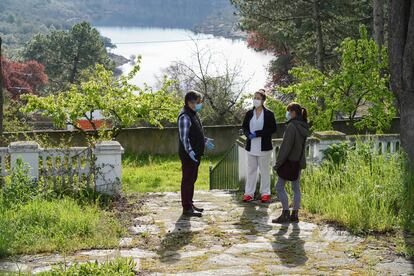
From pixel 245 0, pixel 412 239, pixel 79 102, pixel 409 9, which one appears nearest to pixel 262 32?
pixel 245 0

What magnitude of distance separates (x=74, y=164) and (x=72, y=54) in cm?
6170

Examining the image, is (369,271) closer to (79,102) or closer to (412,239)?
(412,239)

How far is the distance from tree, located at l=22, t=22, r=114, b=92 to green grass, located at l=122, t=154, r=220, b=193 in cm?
4677

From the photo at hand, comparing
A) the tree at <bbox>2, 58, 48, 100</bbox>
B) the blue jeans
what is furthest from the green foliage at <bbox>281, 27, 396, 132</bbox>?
the tree at <bbox>2, 58, 48, 100</bbox>

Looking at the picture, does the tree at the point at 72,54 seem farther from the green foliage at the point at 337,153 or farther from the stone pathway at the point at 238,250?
the stone pathway at the point at 238,250

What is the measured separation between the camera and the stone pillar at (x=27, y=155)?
10.2 meters

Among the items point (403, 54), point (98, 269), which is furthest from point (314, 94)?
point (98, 269)

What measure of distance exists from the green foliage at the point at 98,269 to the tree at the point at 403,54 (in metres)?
5.55

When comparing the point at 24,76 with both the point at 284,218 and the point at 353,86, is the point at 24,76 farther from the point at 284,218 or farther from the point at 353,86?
the point at 284,218

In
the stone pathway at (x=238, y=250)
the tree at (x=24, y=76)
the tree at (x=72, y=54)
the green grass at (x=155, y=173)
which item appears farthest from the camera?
the tree at (x=72, y=54)

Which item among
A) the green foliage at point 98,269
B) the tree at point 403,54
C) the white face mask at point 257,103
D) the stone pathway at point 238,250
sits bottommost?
the stone pathway at point 238,250

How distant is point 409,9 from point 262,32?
→ 24086 millimetres

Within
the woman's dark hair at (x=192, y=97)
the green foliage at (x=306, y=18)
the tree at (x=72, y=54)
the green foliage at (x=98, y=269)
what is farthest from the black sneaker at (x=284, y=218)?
the tree at (x=72, y=54)

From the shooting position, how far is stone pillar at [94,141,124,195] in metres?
10.6
